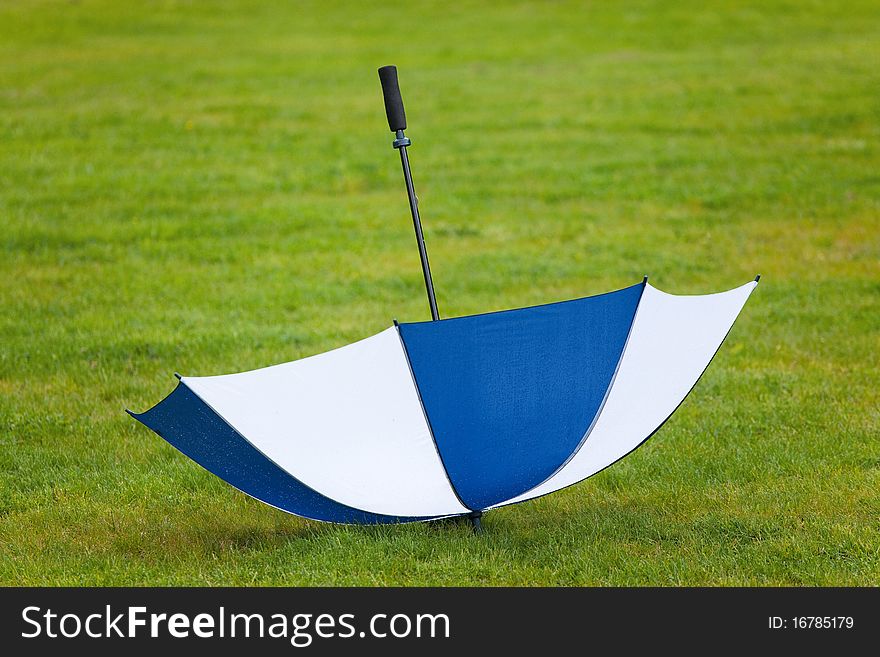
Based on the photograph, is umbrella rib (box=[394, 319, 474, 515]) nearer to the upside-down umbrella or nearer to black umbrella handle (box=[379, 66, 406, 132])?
the upside-down umbrella

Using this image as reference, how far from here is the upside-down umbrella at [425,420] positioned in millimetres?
4434

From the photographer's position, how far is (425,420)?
15.1 ft

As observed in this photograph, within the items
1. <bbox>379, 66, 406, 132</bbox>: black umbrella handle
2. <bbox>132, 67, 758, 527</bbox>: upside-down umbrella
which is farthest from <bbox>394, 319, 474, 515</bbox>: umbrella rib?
<bbox>379, 66, 406, 132</bbox>: black umbrella handle

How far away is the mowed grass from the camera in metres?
5.08

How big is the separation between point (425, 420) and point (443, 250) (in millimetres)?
6097

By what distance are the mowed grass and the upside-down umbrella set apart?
406 mm

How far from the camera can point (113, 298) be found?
923 centimetres

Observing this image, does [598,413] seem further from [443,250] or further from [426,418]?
[443,250]

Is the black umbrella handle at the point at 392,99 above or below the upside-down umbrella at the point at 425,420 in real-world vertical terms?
above

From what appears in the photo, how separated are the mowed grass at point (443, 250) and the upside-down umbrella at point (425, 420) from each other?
0.41 metres

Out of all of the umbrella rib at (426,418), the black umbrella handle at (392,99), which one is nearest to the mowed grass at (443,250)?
the umbrella rib at (426,418)

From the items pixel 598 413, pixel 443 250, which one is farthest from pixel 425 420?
pixel 443 250

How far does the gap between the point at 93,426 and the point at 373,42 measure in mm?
15019

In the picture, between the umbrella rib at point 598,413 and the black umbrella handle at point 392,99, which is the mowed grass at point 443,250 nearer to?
the umbrella rib at point 598,413
